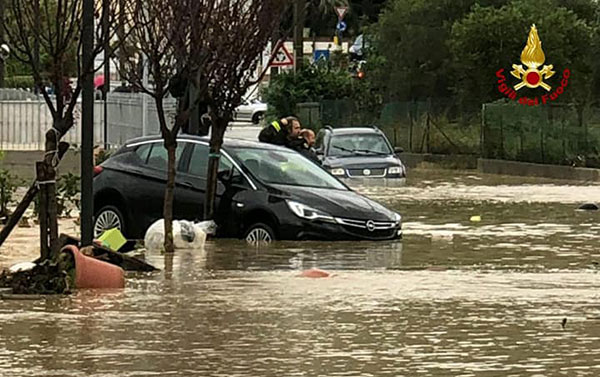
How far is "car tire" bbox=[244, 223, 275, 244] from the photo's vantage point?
70.3 feet

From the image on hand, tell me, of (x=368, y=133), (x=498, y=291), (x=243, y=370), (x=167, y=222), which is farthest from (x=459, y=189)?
(x=243, y=370)

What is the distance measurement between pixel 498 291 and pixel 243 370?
17.3 ft

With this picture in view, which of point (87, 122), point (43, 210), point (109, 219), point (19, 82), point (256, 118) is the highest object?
point (19, 82)

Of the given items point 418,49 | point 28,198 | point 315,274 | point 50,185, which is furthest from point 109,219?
point 418,49

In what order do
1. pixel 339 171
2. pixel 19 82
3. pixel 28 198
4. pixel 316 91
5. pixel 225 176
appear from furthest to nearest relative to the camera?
pixel 19 82
pixel 316 91
pixel 339 171
pixel 225 176
pixel 28 198

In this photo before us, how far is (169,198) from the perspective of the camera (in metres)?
20.3

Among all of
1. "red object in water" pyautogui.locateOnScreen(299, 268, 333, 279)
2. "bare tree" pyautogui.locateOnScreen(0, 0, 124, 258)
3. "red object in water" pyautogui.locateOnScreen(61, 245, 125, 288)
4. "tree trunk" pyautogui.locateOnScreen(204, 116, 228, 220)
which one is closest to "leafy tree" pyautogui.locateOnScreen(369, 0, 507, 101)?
"tree trunk" pyautogui.locateOnScreen(204, 116, 228, 220)

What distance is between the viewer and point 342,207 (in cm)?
2153

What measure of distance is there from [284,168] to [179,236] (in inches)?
86.6

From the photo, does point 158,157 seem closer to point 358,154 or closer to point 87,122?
point 87,122

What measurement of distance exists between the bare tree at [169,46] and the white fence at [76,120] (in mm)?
16223

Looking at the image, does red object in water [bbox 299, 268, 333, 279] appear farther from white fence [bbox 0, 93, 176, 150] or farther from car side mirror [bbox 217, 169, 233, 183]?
white fence [bbox 0, 93, 176, 150]

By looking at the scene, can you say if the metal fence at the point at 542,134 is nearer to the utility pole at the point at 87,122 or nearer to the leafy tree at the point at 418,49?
the leafy tree at the point at 418,49

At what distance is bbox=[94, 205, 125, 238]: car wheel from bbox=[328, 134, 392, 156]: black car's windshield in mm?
16482
